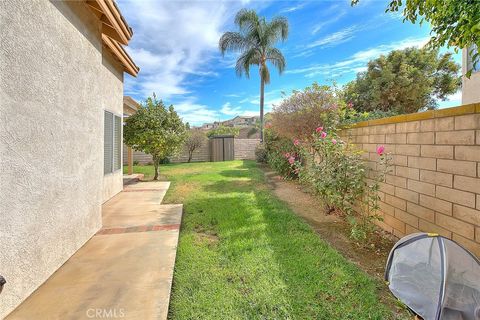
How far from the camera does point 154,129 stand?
31.6 ft

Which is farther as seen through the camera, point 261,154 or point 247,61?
point 247,61

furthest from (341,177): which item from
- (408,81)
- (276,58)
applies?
(276,58)

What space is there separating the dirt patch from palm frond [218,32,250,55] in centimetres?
1544

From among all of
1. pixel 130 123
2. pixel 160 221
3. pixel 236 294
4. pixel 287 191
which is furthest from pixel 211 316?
pixel 130 123

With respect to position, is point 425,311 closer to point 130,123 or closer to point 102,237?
point 102,237

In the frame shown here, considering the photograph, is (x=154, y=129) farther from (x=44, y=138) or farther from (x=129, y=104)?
(x=44, y=138)

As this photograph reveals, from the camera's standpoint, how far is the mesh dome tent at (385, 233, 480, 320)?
179 cm

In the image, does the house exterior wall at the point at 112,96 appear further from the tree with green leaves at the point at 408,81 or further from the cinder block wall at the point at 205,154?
the tree with green leaves at the point at 408,81

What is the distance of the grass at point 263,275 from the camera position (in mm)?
2408

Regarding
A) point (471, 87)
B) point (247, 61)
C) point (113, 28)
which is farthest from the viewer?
point (247, 61)

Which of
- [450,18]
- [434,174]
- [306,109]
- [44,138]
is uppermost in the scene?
[450,18]

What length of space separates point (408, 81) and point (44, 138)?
17584mm

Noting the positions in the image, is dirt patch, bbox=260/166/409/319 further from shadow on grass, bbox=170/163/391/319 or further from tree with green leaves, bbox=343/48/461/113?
tree with green leaves, bbox=343/48/461/113

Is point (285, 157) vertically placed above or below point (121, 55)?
below
